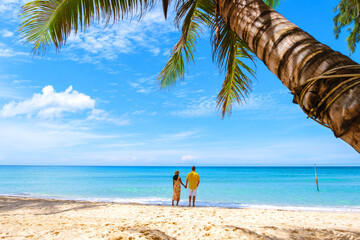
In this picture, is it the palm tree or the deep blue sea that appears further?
the deep blue sea

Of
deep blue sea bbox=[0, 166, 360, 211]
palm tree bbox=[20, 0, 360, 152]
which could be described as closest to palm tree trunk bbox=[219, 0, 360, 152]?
palm tree bbox=[20, 0, 360, 152]

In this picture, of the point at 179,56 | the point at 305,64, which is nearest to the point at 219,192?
the point at 179,56

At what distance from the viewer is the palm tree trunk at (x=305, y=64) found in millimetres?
1252

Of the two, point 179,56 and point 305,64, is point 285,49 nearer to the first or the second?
point 305,64

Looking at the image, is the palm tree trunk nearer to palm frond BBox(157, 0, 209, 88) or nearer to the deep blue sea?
palm frond BBox(157, 0, 209, 88)

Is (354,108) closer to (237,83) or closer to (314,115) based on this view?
(314,115)

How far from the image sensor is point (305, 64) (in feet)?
4.86

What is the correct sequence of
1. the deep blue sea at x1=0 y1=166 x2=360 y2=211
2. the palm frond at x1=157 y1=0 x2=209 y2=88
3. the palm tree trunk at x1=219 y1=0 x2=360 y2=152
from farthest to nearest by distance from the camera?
the deep blue sea at x1=0 y1=166 x2=360 y2=211 → the palm frond at x1=157 y1=0 x2=209 y2=88 → the palm tree trunk at x1=219 y1=0 x2=360 y2=152

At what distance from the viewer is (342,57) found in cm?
139

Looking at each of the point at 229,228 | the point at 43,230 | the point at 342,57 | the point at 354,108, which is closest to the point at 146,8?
the point at 342,57

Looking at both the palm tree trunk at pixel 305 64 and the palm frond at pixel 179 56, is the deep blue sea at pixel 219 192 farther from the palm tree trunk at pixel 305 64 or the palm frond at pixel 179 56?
the palm tree trunk at pixel 305 64

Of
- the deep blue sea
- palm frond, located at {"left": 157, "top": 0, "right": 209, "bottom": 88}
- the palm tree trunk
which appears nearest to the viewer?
the palm tree trunk

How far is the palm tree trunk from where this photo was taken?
1.25 metres

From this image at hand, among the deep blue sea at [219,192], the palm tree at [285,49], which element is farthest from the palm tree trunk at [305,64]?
the deep blue sea at [219,192]
